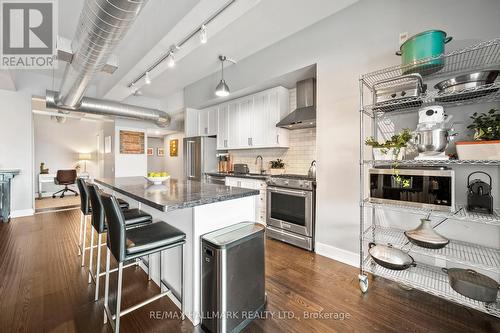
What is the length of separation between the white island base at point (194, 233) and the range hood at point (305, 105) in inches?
67.5

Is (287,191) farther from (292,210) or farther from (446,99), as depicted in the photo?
(446,99)

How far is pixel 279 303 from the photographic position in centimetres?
180

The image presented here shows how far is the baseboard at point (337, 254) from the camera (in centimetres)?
243

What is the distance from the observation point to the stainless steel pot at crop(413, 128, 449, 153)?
168 cm

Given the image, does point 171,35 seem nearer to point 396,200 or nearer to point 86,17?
point 86,17

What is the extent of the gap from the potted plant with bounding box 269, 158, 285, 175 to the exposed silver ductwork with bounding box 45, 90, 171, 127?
3.56 m

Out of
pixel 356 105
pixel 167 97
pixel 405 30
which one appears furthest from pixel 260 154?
pixel 167 97

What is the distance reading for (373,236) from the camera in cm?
230

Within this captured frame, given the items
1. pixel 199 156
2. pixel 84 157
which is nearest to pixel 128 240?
pixel 199 156

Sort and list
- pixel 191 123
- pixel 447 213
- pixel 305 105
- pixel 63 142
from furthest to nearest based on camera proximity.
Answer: pixel 63 142 < pixel 191 123 < pixel 305 105 < pixel 447 213

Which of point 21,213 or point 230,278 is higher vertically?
point 230,278

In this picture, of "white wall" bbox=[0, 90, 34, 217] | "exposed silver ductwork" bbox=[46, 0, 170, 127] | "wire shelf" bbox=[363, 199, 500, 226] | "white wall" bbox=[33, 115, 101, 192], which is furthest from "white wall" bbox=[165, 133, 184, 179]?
"wire shelf" bbox=[363, 199, 500, 226]

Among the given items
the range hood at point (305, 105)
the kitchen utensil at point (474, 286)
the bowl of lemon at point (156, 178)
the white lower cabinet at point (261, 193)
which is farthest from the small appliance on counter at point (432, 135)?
the bowl of lemon at point (156, 178)

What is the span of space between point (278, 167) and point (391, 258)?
2.27m
